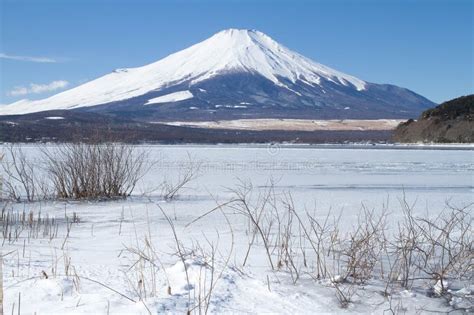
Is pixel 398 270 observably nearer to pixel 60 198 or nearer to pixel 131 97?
pixel 60 198

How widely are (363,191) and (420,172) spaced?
594 centimetres

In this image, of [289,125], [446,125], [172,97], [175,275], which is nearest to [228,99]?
[172,97]

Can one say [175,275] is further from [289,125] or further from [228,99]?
[228,99]

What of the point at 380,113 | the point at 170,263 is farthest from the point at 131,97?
the point at 170,263

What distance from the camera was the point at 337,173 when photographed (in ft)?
54.3

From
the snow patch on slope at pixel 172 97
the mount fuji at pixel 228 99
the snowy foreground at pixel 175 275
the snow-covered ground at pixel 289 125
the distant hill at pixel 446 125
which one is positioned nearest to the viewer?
the snowy foreground at pixel 175 275

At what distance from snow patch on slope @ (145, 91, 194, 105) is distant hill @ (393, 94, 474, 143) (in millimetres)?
113063

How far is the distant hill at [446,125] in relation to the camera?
4400 cm

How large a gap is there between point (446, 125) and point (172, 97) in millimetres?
123335

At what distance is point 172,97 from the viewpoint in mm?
162625

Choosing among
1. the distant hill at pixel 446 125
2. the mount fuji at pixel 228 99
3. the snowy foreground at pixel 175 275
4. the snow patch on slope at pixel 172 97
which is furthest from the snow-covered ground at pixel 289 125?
the snowy foreground at pixel 175 275

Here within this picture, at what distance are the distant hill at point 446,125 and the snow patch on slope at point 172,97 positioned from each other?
371 feet

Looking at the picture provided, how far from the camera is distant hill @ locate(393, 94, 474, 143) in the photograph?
44000 millimetres

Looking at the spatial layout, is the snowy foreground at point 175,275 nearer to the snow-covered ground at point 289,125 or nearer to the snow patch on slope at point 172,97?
the snow-covered ground at point 289,125
